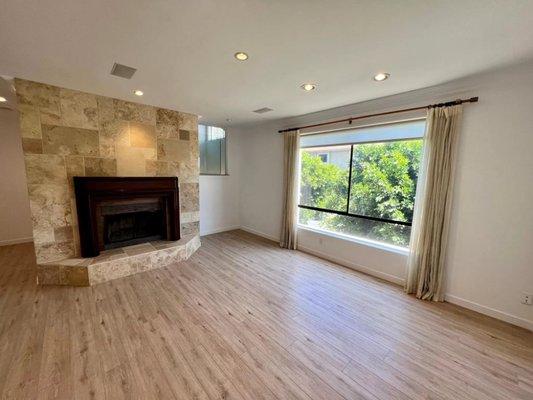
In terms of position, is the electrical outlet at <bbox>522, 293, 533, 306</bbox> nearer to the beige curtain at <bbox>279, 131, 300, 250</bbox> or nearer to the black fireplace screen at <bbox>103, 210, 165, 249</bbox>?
the beige curtain at <bbox>279, 131, 300, 250</bbox>

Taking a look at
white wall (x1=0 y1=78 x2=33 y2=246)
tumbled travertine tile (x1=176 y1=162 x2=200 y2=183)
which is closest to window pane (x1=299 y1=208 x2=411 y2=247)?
tumbled travertine tile (x1=176 y1=162 x2=200 y2=183)

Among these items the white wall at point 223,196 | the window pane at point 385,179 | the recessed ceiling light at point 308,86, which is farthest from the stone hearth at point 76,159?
the window pane at point 385,179

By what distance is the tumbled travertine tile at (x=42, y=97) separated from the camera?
8.54ft

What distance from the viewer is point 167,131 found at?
3814 mm

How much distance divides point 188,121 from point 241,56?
7.89 ft

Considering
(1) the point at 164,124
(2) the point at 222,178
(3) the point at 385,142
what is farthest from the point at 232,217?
(3) the point at 385,142

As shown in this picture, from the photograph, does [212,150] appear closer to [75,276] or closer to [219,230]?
[219,230]

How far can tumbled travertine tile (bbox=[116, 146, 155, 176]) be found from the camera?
337 cm

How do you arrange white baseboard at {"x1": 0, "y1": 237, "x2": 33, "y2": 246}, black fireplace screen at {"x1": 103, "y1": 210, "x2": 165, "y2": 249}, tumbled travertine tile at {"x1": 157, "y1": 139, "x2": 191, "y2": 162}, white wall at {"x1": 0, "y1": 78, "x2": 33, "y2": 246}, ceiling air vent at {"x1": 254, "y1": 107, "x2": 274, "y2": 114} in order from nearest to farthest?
1. black fireplace screen at {"x1": 103, "y1": 210, "x2": 165, "y2": 249}
2. ceiling air vent at {"x1": 254, "y1": 107, "x2": 274, "y2": 114}
3. tumbled travertine tile at {"x1": 157, "y1": 139, "x2": 191, "y2": 162}
4. white wall at {"x1": 0, "y1": 78, "x2": 33, "y2": 246}
5. white baseboard at {"x1": 0, "y1": 237, "x2": 33, "y2": 246}

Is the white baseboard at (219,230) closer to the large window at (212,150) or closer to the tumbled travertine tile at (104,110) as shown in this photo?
the large window at (212,150)

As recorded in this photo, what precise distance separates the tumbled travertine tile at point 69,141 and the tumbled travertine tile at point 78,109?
0.27 feet

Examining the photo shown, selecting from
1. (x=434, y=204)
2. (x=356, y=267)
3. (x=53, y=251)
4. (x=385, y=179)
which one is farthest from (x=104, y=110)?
(x=434, y=204)

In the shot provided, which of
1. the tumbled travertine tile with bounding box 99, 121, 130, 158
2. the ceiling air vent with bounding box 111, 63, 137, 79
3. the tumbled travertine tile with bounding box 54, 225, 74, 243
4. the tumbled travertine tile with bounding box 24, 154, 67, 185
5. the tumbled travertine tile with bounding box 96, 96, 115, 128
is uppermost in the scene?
the ceiling air vent with bounding box 111, 63, 137, 79

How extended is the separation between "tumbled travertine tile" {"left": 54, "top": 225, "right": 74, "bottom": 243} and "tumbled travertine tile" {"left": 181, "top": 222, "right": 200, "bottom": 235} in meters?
1.59
